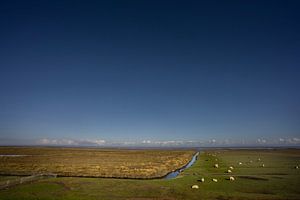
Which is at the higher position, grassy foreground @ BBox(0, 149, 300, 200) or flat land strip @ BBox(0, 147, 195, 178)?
flat land strip @ BBox(0, 147, 195, 178)

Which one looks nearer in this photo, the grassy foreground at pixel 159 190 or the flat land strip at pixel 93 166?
the grassy foreground at pixel 159 190

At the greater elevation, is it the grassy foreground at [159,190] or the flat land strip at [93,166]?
the flat land strip at [93,166]

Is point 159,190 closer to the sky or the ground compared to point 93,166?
closer to the ground

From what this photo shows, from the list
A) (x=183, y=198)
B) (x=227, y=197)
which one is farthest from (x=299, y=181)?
(x=183, y=198)

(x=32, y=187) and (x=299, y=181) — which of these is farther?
(x=299, y=181)

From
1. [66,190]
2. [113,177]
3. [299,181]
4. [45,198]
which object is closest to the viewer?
[45,198]

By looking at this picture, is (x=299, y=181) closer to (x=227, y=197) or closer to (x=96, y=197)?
(x=227, y=197)

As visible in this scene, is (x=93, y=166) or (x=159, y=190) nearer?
(x=159, y=190)

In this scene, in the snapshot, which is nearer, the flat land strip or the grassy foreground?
the grassy foreground

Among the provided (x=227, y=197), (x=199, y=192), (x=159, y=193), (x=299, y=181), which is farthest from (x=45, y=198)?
(x=299, y=181)

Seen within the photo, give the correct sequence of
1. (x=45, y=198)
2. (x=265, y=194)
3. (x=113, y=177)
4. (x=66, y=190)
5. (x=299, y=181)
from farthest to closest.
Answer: (x=113, y=177)
(x=299, y=181)
(x=66, y=190)
(x=265, y=194)
(x=45, y=198)
